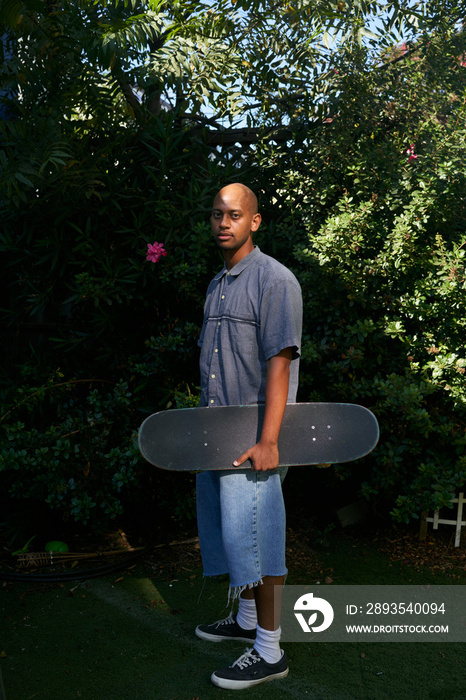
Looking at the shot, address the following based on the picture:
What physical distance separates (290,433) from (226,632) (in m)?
0.97

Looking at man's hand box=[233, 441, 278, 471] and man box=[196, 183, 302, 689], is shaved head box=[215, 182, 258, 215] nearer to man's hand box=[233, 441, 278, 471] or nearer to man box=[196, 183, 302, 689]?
man box=[196, 183, 302, 689]

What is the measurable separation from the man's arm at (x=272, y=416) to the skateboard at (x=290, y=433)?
75 millimetres

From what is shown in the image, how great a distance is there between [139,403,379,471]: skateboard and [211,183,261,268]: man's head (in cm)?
63

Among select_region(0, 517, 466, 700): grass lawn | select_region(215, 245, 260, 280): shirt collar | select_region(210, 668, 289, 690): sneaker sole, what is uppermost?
select_region(215, 245, 260, 280): shirt collar

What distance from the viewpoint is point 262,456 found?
6.84 feet

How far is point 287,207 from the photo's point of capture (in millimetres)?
3729

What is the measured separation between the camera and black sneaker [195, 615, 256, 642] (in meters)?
2.50

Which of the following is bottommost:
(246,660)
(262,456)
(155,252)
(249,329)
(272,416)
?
(246,660)

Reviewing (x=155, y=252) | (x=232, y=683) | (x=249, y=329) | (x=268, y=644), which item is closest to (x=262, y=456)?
(x=249, y=329)

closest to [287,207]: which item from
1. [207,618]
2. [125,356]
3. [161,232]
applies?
[161,232]

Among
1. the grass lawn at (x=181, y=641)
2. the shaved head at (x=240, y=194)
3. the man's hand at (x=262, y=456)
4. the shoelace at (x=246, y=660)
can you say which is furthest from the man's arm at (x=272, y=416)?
the grass lawn at (x=181, y=641)

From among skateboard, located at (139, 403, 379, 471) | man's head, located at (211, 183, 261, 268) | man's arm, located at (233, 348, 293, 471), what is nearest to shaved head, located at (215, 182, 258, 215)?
man's head, located at (211, 183, 261, 268)

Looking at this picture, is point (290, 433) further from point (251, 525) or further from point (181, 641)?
point (181, 641)

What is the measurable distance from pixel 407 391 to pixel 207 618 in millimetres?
1439
